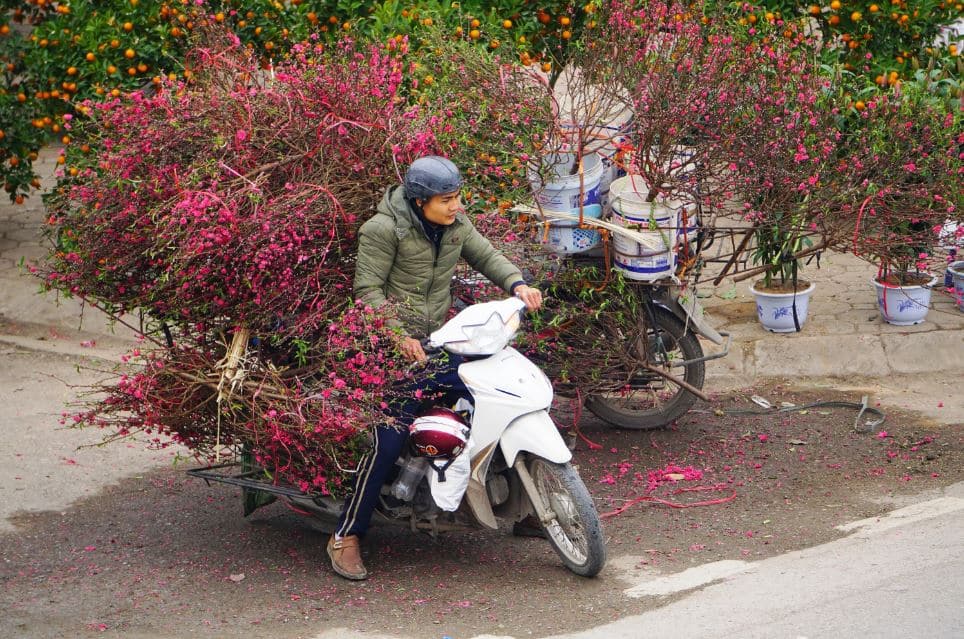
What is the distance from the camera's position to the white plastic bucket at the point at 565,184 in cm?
547

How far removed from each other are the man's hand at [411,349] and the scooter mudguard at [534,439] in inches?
17.8

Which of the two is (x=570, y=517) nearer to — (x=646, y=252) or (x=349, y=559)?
(x=349, y=559)

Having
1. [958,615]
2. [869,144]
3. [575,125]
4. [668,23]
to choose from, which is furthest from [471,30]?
[958,615]

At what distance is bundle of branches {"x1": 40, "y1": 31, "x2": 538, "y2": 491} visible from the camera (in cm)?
441

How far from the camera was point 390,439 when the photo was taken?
4.60 metres

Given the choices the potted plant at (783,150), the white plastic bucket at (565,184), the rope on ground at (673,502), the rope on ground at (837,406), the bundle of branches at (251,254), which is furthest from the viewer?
the rope on ground at (837,406)

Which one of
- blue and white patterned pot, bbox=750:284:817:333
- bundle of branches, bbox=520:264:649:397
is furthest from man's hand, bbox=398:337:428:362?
blue and white patterned pot, bbox=750:284:817:333

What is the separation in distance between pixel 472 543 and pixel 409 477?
0.62 m

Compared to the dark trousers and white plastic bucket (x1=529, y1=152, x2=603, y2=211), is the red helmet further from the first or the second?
white plastic bucket (x1=529, y1=152, x2=603, y2=211)

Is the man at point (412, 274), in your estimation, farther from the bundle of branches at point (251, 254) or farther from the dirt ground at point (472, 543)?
the dirt ground at point (472, 543)

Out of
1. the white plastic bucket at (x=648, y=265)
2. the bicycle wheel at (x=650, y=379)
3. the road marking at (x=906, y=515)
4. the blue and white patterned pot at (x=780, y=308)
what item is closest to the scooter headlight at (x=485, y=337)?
the white plastic bucket at (x=648, y=265)

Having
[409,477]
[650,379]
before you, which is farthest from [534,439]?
[650,379]

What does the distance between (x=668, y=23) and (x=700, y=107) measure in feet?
3.11

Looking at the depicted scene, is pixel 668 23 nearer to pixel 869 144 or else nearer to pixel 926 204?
pixel 869 144
